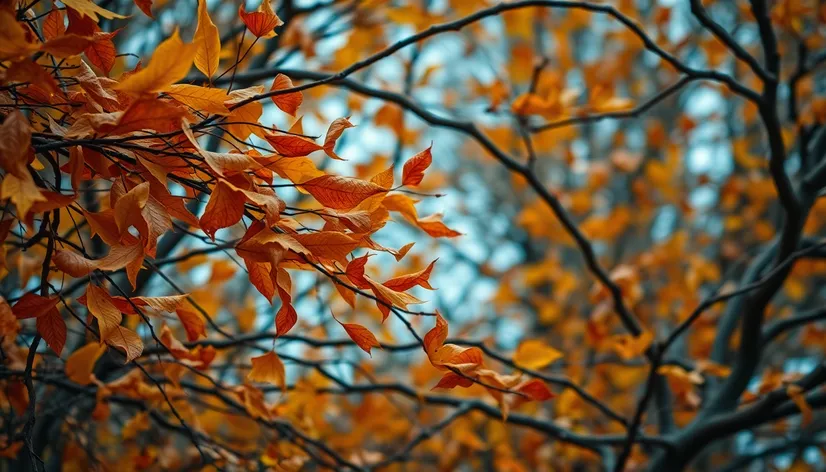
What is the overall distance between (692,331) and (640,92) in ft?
6.62

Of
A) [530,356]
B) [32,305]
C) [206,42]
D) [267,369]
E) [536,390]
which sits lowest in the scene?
[32,305]

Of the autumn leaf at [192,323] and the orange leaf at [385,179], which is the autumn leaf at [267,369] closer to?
the autumn leaf at [192,323]

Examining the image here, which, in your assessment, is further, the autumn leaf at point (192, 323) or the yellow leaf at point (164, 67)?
the autumn leaf at point (192, 323)

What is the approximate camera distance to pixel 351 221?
0.88 meters

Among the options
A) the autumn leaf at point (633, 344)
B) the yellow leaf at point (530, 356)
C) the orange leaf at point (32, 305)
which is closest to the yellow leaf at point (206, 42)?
the orange leaf at point (32, 305)

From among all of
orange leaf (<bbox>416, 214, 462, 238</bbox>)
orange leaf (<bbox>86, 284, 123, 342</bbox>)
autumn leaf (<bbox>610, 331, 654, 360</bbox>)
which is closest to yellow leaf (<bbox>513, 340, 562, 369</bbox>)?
autumn leaf (<bbox>610, 331, 654, 360</bbox>)

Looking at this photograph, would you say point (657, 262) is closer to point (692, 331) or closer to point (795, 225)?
point (692, 331)

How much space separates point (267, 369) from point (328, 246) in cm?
37

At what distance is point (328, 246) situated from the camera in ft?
2.80

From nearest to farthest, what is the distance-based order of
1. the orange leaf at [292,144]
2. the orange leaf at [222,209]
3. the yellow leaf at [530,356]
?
the orange leaf at [222,209] → the orange leaf at [292,144] → the yellow leaf at [530,356]

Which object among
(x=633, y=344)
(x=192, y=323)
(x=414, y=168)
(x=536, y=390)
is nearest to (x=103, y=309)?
(x=192, y=323)

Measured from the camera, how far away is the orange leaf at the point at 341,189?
893 millimetres

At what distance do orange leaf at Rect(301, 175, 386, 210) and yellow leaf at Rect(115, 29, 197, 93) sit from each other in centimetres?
22

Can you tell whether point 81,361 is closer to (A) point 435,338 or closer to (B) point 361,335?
(B) point 361,335
